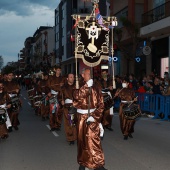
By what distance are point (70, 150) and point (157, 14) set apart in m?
16.3

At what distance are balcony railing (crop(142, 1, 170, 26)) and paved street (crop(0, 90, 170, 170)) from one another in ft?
36.1

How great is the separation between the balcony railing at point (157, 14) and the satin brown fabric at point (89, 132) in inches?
615

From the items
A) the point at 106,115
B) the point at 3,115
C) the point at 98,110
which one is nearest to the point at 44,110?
the point at 106,115

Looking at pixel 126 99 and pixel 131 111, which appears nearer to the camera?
pixel 131 111

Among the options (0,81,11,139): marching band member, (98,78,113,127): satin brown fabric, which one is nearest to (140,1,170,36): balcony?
(98,78,113,127): satin brown fabric

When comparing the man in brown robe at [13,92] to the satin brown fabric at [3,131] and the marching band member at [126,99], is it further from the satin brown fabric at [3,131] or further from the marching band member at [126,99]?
the marching band member at [126,99]

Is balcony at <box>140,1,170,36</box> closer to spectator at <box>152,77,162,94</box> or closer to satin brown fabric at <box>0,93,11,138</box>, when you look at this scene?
spectator at <box>152,77,162,94</box>

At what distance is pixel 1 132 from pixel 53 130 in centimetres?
238

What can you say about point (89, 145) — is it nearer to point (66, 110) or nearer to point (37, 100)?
point (66, 110)

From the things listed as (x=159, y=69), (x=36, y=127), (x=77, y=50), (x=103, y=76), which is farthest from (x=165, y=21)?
(x=77, y=50)

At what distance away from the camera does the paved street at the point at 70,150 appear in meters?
6.94

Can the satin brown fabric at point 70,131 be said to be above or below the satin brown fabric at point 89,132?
below

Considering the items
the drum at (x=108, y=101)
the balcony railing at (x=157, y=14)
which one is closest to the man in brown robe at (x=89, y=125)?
the drum at (x=108, y=101)

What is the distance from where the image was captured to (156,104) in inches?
574
